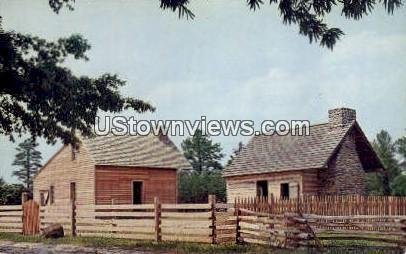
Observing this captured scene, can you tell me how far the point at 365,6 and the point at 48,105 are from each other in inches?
362

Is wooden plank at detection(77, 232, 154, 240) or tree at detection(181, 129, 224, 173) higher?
tree at detection(181, 129, 224, 173)

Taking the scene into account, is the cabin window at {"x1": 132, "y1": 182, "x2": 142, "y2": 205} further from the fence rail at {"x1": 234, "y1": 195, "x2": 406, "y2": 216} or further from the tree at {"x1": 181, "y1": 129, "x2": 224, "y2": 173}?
the tree at {"x1": 181, "y1": 129, "x2": 224, "y2": 173}

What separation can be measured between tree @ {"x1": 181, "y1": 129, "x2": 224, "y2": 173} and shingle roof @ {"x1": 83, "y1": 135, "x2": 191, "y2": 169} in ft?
144

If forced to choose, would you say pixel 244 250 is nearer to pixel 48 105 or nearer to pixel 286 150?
pixel 48 105

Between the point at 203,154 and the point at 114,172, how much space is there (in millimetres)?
49435

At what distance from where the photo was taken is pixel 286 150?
95.1 ft

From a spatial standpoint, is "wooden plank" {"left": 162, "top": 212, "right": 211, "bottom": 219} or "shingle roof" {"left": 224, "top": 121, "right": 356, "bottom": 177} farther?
"shingle roof" {"left": 224, "top": 121, "right": 356, "bottom": 177}

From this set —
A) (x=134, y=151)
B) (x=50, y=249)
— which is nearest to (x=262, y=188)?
(x=134, y=151)

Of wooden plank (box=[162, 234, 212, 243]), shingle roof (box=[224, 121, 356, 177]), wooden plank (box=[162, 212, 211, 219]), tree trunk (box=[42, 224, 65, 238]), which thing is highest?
shingle roof (box=[224, 121, 356, 177])

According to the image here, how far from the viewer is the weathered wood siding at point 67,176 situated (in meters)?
29.5

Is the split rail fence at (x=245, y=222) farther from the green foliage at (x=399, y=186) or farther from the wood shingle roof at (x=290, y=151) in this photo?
the green foliage at (x=399, y=186)

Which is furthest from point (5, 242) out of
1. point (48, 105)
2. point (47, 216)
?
point (48, 105)

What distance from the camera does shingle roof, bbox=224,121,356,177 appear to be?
86.6ft

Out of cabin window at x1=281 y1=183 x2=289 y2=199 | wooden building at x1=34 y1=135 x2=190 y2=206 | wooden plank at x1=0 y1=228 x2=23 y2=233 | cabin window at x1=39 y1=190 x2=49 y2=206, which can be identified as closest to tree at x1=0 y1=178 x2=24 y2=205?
cabin window at x1=39 y1=190 x2=49 y2=206
